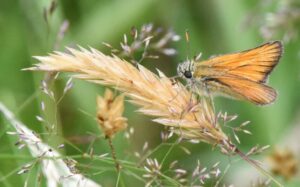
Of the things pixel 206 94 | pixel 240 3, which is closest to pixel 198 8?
pixel 240 3

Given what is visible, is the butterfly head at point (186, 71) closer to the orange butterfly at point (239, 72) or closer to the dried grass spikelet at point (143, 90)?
the orange butterfly at point (239, 72)

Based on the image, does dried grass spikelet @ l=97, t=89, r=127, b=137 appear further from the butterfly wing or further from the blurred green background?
the blurred green background

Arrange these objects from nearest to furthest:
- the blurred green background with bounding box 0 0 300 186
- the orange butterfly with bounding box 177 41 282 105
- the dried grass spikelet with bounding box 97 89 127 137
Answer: the dried grass spikelet with bounding box 97 89 127 137 < the orange butterfly with bounding box 177 41 282 105 < the blurred green background with bounding box 0 0 300 186

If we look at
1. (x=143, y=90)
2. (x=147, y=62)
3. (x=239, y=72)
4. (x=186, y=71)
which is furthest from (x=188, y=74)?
(x=147, y=62)

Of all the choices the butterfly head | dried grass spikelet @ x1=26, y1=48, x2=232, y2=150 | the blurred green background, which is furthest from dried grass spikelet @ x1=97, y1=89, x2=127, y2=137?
the blurred green background

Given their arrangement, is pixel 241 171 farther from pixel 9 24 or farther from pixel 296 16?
pixel 9 24

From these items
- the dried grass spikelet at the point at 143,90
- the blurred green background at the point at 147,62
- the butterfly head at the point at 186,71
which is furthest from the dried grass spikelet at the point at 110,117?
the blurred green background at the point at 147,62
